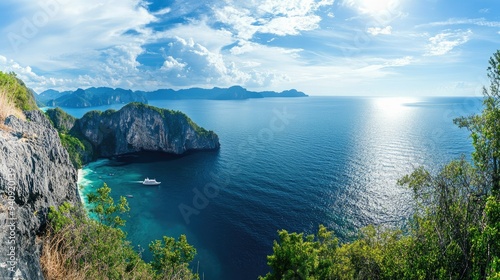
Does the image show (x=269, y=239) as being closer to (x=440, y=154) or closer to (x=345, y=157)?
(x=345, y=157)

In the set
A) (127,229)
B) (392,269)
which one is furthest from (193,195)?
(392,269)

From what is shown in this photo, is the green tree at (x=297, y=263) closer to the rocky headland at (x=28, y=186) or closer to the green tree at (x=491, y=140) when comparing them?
the green tree at (x=491, y=140)

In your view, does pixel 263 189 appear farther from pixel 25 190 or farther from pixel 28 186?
pixel 25 190

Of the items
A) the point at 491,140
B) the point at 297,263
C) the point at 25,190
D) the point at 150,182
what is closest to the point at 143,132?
the point at 150,182

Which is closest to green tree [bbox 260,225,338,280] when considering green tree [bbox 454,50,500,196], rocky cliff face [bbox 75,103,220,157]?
green tree [bbox 454,50,500,196]

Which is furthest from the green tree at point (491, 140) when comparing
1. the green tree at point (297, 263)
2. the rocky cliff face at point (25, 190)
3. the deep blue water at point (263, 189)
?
the deep blue water at point (263, 189)
